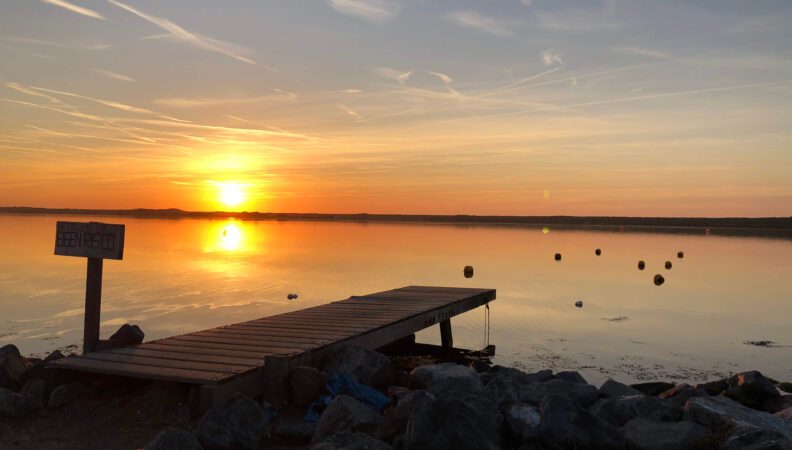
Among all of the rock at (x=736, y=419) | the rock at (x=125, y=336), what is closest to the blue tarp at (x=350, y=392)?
the rock at (x=125, y=336)

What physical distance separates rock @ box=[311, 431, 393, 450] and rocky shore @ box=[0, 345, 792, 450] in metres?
0.01

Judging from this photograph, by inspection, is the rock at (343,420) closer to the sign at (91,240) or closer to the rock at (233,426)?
the rock at (233,426)

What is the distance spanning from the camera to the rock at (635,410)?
7.50 metres

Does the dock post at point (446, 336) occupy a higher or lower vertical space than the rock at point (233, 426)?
lower

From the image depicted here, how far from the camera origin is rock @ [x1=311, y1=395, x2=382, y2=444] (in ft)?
22.0

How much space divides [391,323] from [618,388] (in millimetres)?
4056

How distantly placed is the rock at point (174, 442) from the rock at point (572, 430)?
3378 mm

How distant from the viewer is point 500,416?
6.87 meters

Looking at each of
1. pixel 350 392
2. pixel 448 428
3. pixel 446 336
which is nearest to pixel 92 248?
pixel 350 392

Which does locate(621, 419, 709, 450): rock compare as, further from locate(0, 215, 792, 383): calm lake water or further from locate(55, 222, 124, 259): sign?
locate(55, 222, 124, 259): sign

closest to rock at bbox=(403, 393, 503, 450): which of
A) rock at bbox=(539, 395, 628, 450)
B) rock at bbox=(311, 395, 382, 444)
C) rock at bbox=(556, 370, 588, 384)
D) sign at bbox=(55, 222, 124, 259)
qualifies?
rock at bbox=(539, 395, 628, 450)

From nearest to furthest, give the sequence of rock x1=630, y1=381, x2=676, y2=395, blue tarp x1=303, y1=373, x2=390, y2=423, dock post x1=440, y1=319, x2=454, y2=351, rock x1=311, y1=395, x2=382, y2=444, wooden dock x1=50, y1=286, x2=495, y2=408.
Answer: rock x1=311, y1=395, x2=382, y2=444 → wooden dock x1=50, y1=286, x2=495, y2=408 → blue tarp x1=303, y1=373, x2=390, y2=423 → rock x1=630, y1=381, x2=676, y2=395 → dock post x1=440, y1=319, x2=454, y2=351

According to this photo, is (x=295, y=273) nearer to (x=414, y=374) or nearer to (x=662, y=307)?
(x=662, y=307)

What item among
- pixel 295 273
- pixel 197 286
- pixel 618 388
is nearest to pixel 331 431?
pixel 618 388
